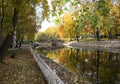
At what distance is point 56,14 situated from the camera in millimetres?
7324

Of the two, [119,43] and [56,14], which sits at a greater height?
[56,14]

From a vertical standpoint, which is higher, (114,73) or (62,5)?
(62,5)

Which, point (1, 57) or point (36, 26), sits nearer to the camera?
point (1, 57)

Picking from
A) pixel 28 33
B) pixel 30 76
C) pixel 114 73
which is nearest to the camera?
pixel 30 76

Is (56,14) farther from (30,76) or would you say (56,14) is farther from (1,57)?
(1,57)

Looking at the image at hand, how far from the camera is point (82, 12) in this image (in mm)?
5988

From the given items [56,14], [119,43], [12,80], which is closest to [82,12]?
[56,14]

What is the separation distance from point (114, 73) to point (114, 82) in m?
3.49

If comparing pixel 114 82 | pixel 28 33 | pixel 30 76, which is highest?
pixel 28 33

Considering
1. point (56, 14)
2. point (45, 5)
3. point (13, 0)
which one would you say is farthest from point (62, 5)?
point (45, 5)

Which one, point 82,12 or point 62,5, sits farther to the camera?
point 62,5

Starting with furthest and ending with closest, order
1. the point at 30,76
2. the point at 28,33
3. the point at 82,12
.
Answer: the point at 28,33 < the point at 30,76 < the point at 82,12

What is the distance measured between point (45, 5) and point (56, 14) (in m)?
12.9

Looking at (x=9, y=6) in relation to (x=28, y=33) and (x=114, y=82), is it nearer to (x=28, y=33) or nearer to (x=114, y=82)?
(x=114, y=82)
